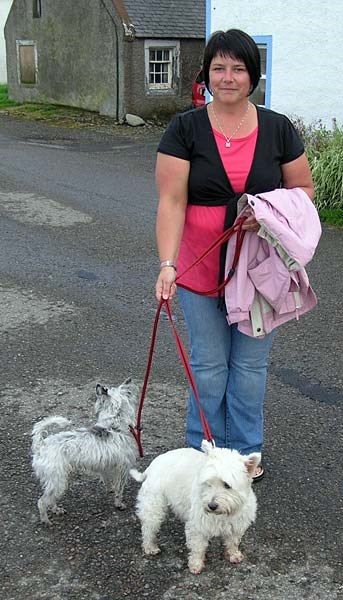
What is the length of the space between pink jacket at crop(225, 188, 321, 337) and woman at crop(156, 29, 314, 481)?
0.28 feet

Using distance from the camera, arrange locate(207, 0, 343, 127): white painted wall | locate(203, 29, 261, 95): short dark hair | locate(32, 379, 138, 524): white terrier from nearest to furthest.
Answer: locate(203, 29, 261, 95): short dark hair → locate(32, 379, 138, 524): white terrier → locate(207, 0, 343, 127): white painted wall

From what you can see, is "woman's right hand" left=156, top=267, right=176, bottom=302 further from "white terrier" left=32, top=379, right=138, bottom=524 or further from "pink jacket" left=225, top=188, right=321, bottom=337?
"white terrier" left=32, top=379, right=138, bottom=524

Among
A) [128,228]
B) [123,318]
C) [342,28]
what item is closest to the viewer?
[123,318]

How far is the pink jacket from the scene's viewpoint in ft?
10.1

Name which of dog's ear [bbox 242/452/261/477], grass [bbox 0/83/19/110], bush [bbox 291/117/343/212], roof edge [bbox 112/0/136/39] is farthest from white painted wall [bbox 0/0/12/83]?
dog's ear [bbox 242/452/261/477]

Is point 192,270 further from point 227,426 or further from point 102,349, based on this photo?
point 102,349

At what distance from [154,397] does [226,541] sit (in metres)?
1.64

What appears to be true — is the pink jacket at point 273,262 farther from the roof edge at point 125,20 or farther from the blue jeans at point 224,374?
the roof edge at point 125,20

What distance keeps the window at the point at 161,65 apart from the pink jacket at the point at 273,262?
1749cm

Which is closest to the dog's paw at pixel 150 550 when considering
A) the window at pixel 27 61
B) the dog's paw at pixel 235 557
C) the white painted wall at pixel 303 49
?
the dog's paw at pixel 235 557

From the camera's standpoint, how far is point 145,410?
4477mm

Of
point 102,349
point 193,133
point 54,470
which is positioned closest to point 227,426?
point 54,470

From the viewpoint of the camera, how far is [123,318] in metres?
6.01

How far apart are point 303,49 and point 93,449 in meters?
11.5
